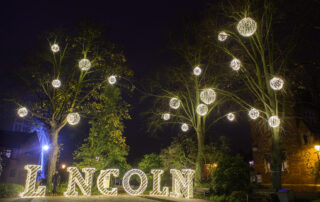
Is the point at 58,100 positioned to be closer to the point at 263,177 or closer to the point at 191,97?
the point at 191,97

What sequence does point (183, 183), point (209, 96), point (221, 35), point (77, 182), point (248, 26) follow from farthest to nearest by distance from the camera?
point (183, 183)
point (77, 182)
point (221, 35)
point (209, 96)
point (248, 26)

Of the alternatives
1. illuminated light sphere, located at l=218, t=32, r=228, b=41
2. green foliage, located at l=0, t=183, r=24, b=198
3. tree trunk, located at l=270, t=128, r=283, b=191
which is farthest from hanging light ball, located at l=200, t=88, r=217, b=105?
green foliage, located at l=0, t=183, r=24, b=198

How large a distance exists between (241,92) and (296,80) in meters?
5.72

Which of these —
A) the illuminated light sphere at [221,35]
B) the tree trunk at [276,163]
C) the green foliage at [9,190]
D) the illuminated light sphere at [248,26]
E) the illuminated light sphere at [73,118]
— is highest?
the illuminated light sphere at [221,35]

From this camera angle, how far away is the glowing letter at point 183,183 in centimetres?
1611

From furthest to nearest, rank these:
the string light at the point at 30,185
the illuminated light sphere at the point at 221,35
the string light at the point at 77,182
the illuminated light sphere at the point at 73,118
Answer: the illuminated light sphere at the point at 73,118, the string light at the point at 77,182, the string light at the point at 30,185, the illuminated light sphere at the point at 221,35

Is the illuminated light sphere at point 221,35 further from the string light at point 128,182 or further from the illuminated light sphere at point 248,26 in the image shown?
the string light at point 128,182

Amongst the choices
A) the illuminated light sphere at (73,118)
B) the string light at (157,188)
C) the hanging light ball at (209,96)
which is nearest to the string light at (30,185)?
the illuminated light sphere at (73,118)

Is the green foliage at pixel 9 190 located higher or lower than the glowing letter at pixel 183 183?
lower

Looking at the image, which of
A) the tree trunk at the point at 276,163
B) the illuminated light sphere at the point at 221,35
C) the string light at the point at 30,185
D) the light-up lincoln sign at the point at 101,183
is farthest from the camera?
the light-up lincoln sign at the point at 101,183

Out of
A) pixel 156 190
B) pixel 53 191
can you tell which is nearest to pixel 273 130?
pixel 156 190

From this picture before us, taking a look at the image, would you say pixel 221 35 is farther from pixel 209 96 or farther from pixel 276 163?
pixel 276 163

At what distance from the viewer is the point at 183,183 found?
16.2 m

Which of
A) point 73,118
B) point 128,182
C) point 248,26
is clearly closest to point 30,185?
point 73,118
